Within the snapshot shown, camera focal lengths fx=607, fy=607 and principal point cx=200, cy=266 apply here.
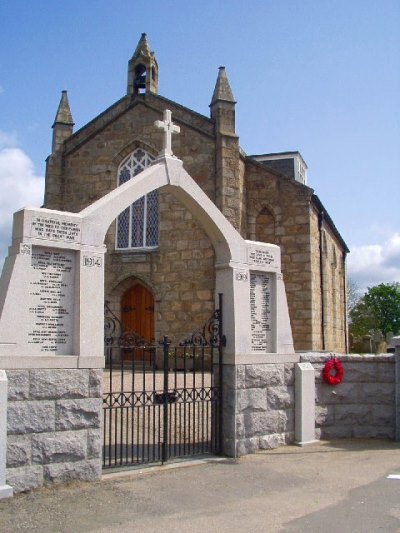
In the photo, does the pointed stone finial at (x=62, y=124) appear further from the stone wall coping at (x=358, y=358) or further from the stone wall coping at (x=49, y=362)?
the stone wall coping at (x=49, y=362)

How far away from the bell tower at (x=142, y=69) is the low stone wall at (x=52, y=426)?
16.1 m

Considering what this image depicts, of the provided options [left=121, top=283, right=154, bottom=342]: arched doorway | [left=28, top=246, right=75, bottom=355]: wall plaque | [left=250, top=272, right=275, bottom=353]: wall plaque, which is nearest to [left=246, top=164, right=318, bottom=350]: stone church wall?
[left=121, top=283, right=154, bottom=342]: arched doorway

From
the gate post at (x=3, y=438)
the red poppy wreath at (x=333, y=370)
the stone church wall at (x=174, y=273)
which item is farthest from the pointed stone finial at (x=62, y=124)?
the gate post at (x=3, y=438)

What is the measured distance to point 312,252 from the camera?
2022 cm

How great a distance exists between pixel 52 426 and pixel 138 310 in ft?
44.2

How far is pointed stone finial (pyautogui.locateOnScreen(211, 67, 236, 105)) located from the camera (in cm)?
1988

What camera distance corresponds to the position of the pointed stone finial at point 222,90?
19.9 metres

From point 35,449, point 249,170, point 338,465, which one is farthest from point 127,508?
point 249,170

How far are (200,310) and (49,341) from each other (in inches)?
467

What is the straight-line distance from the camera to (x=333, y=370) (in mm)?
10367

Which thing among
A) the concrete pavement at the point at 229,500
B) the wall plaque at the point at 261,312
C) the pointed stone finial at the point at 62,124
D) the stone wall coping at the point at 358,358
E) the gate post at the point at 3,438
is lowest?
the concrete pavement at the point at 229,500

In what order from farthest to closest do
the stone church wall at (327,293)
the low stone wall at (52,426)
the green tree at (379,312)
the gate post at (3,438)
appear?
the green tree at (379,312), the stone church wall at (327,293), the low stone wall at (52,426), the gate post at (3,438)

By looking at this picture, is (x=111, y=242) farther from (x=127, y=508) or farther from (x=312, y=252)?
(x=127, y=508)

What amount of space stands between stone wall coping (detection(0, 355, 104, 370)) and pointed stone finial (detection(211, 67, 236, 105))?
14039 mm
